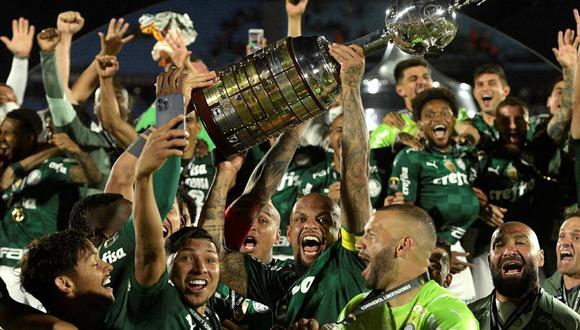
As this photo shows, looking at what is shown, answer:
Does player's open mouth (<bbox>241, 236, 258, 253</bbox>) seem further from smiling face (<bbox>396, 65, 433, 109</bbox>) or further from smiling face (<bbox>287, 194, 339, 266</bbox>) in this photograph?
smiling face (<bbox>396, 65, 433, 109</bbox>)

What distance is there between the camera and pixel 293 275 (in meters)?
4.27

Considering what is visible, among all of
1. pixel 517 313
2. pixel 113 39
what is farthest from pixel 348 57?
pixel 113 39

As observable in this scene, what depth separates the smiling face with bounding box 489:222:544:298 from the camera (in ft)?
14.6

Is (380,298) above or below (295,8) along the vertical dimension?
below

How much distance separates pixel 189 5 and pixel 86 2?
0.92 m

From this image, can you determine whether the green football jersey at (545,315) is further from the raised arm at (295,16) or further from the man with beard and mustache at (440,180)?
the raised arm at (295,16)

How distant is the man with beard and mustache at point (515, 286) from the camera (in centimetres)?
441

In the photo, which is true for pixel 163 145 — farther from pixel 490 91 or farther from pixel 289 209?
pixel 490 91

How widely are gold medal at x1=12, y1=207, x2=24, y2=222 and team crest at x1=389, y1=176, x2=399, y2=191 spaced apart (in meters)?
2.21

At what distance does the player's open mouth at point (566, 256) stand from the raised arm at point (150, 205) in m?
2.39

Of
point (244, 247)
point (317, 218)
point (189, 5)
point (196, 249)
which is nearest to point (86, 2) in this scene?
point (189, 5)

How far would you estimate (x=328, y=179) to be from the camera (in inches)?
245

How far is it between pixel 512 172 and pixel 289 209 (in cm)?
135

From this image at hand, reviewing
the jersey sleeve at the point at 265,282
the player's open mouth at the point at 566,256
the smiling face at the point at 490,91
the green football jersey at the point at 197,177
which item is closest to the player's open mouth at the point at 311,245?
the jersey sleeve at the point at 265,282
